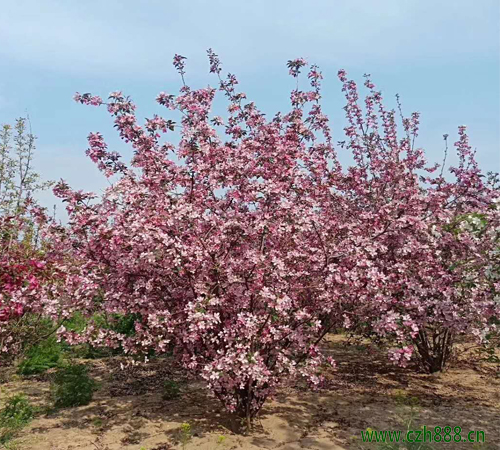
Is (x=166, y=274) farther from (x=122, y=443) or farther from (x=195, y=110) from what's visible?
(x=195, y=110)

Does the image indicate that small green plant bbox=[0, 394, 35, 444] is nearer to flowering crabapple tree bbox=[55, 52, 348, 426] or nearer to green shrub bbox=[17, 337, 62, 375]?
flowering crabapple tree bbox=[55, 52, 348, 426]

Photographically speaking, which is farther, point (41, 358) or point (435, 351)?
point (41, 358)

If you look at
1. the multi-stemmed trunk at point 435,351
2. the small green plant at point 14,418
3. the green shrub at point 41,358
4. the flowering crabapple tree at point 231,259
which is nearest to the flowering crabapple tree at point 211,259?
the flowering crabapple tree at point 231,259

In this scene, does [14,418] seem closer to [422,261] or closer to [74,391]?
[74,391]

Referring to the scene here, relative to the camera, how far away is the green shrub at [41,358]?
7.64 meters

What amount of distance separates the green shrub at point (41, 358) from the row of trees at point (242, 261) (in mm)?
1920

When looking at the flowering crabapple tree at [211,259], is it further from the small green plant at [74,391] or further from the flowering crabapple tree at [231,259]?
the small green plant at [74,391]

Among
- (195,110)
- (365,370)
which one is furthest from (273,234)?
(365,370)

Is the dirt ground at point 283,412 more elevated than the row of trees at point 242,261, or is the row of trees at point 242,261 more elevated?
the row of trees at point 242,261

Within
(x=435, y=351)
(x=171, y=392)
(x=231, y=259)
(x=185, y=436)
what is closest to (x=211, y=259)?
(x=231, y=259)

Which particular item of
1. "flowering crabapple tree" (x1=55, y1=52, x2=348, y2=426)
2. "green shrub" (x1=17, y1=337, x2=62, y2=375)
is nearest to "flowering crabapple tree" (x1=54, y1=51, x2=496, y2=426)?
"flowering crabapple tree" (x1=55, y1=52, x2=348, y2=426)

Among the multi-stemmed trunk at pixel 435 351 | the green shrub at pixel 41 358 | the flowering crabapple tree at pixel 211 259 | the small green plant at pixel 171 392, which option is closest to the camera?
the flowering crabapple tree at pixel 211 259

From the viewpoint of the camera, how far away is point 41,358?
26.0 feet

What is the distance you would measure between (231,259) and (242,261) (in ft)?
0.38
